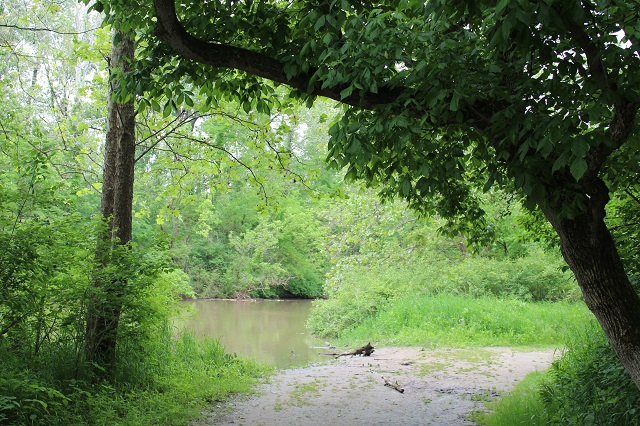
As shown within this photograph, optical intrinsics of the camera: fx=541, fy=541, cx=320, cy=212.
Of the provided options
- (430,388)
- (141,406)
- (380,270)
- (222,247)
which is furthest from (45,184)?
(222,247)

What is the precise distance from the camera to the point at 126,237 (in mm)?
7246

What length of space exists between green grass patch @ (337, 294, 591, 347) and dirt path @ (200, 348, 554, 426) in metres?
1.71

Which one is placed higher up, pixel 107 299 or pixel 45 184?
pixel 45 184

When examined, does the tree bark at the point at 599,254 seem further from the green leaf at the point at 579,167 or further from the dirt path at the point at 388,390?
the dirt path at the point at 388,390

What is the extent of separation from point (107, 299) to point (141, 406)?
1.22 m

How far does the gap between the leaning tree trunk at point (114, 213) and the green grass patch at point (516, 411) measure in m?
4.23

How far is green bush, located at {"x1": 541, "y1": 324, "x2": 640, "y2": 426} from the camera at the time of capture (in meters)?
4.29

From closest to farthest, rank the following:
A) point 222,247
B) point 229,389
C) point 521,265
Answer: point 229,389 < point 521,265 < point 222,247

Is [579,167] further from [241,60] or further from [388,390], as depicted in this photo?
[388,390]

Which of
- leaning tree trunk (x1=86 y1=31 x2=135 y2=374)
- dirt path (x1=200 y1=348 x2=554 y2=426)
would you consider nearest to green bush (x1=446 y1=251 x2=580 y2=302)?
dirt path (x1=200 y1=348 x2=554 y2=426)

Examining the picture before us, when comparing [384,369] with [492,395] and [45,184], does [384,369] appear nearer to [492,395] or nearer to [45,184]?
[492,395]

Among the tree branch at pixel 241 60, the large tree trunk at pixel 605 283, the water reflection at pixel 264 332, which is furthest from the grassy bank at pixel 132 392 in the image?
the large tree trunk at pixel 605 283

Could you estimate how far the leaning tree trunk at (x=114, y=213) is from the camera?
612 centimetres

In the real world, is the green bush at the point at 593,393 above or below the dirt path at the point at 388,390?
above
